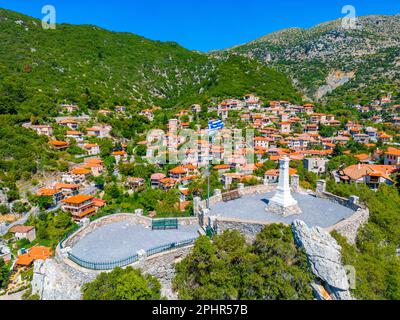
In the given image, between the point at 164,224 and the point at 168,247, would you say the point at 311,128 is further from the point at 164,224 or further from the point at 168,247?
the point at 168,247

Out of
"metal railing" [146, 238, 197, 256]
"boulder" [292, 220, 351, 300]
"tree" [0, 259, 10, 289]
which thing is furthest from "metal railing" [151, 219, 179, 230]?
"tree" [0, 259, 10, 289]

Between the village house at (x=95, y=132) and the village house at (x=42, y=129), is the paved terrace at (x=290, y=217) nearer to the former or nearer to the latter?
the village house at (x=42, y=129)

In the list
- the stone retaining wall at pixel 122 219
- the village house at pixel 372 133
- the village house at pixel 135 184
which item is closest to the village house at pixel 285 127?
the village house at pixel 372 133

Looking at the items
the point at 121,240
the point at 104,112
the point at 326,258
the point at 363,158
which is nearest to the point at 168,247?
the point at 121,240

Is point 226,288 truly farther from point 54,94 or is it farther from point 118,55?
point 118,55

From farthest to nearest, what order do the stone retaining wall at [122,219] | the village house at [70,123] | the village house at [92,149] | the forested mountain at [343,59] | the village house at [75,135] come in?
the forested mountain at [343,59]
the village house at [70,123]
the village house at [75,135]
the village house at [92,149]
the stone retaining wall at [122,219]

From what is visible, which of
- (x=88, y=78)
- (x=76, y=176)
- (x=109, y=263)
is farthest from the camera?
(x=88, y=78)

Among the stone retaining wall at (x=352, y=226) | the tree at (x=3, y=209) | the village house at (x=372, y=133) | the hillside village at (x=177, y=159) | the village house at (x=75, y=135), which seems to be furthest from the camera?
the village house at (x=372, y=133)
